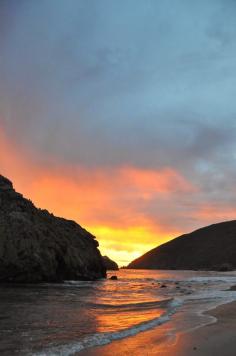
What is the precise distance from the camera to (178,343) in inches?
553

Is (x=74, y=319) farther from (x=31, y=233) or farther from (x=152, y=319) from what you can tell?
(x=31, y=233)

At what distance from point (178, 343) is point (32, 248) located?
4042 cm

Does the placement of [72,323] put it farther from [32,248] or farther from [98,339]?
[32,248]

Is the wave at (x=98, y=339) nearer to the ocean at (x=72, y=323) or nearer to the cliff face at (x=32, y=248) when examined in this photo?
the ocean at (x=72, y=323)

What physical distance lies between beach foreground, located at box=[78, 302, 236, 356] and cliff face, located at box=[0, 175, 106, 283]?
115ft

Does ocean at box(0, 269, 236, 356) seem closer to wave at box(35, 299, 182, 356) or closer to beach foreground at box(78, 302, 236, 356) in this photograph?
wave at box(35, 299, 182, 356)

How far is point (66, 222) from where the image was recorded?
78.6 metres

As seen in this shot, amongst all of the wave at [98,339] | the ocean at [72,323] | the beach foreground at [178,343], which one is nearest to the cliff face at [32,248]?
the ocean at [72,323]

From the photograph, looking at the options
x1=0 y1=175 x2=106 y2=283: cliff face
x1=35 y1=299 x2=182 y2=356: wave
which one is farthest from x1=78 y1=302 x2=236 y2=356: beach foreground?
x1=0 y1=175 x2=106 y2=283: cliff face

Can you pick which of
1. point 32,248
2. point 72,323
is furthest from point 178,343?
point 32,248

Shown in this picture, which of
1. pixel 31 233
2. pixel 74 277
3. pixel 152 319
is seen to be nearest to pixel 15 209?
pixel 31 233

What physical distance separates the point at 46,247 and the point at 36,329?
38935mm

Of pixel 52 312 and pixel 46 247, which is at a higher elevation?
pixel 46 247

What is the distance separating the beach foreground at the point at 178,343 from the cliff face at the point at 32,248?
115ft
